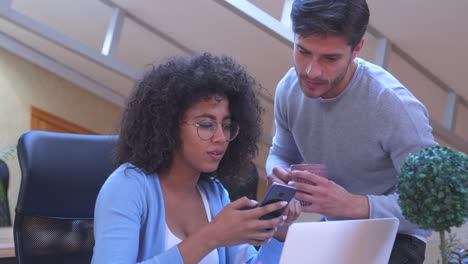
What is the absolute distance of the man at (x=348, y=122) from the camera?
1.55m

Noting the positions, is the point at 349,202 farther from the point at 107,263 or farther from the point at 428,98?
the point at 428,98

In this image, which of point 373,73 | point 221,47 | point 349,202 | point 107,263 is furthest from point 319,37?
point 221,47

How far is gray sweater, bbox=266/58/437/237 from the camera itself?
1612mm

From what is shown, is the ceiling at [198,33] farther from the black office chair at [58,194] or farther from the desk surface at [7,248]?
the black office chair at [58,194]

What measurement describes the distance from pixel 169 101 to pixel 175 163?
16cm

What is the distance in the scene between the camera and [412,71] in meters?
3.84

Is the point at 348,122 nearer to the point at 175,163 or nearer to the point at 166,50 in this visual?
the point at 175,163

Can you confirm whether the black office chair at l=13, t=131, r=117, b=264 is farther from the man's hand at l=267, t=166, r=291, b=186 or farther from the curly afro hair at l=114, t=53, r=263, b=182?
the man's hand at l=267, t=166, r=291, b=186

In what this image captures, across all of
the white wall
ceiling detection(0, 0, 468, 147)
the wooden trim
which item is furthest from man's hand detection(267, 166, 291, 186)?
the wooden trim

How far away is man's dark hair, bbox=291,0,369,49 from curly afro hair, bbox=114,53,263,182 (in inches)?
8.2

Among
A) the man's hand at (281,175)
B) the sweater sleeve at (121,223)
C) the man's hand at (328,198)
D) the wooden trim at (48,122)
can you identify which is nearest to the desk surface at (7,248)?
the sweater sleeve at (121,223)

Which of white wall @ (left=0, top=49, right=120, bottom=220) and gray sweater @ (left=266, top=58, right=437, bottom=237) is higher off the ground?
white wall @ (left=0, top=49, right=120, bottom=220)

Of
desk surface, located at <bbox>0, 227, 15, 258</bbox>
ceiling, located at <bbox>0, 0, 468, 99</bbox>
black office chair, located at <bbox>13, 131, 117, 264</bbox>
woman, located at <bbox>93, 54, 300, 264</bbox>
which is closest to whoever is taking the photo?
woman, located at <bbox>93, 54, 300, 264</bbox>

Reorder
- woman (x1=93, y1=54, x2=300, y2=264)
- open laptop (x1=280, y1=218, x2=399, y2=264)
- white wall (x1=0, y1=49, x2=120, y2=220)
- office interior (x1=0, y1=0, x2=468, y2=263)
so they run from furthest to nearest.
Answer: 1. white wall (x1=0, y1=49, x2=120, y2=220)
2. office interior (x1=0, y1=0, x2=468, y2=263)
3. woman (x1=93, y1=54, x2=300, y2=264)
4. open laptop (x1=280, y1=218, x2=399, y2=264)
